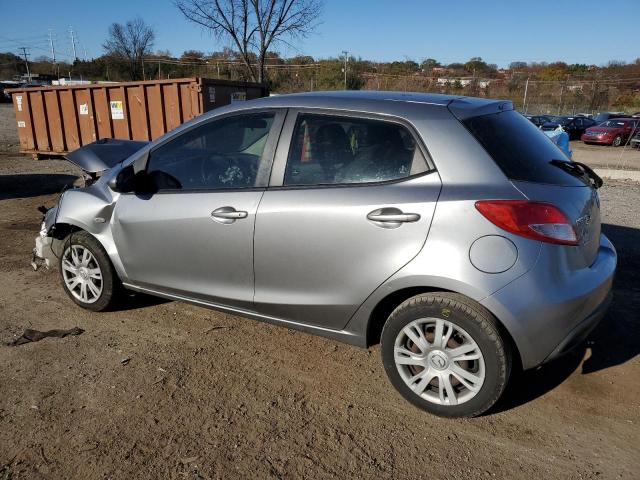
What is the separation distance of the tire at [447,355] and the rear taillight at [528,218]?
43cm

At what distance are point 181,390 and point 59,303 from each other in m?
1.95

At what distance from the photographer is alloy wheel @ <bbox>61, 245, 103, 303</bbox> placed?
4027mm

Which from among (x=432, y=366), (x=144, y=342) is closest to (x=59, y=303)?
(x=144, y=342)

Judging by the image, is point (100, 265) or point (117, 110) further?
point (117, 110)

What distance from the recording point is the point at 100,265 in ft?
13.0

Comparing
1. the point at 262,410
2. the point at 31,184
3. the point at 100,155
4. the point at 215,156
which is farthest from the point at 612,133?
the point at 262,410

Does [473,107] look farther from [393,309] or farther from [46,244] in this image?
[46,244]

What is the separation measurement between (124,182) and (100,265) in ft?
2.58

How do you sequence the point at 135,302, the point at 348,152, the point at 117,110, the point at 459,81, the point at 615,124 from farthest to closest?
the point at 459,81 < the point at 615,124 < the point at 117,110 < the point at 135,302 < the point at 348,152

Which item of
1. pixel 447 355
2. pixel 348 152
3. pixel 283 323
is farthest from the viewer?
pixel 283 323

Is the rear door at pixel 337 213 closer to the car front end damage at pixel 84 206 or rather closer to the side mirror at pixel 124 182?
the side mirror at pixel 124 182

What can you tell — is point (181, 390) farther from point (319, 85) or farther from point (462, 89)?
point (462, 89)

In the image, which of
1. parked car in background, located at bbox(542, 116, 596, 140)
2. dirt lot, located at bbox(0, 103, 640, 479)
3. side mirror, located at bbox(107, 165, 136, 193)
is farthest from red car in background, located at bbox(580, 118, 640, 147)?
side mirror, located at bbox(107, 165, 136, 193)

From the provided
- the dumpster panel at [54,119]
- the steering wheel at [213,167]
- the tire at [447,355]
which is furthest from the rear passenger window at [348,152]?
the dumpster panel at [54,119]
